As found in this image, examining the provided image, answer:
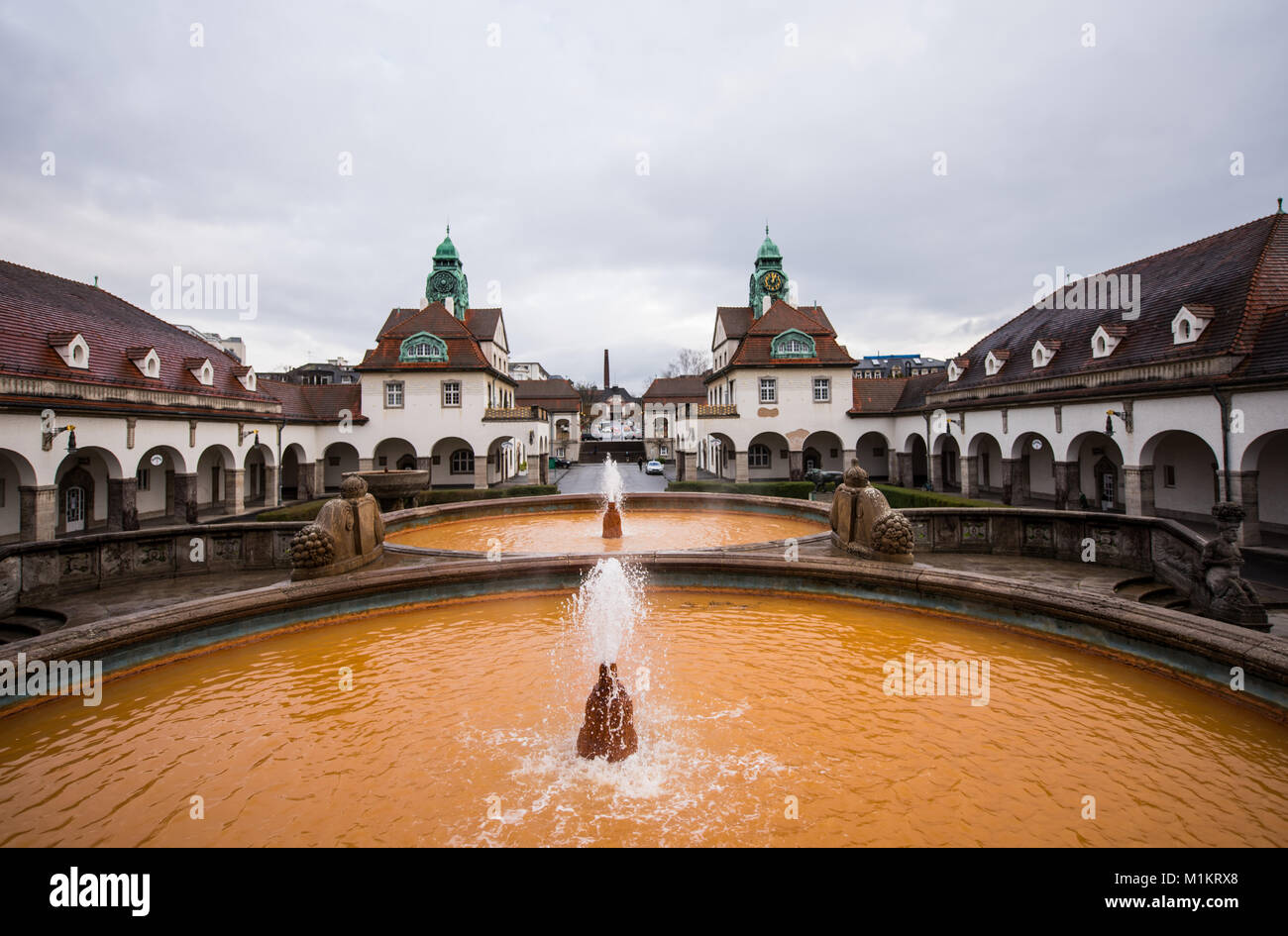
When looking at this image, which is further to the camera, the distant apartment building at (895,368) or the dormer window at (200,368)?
the distant apartment building at (895,368)

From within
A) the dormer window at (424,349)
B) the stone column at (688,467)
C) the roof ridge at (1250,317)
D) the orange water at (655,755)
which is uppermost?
the dormer window at (424,349)

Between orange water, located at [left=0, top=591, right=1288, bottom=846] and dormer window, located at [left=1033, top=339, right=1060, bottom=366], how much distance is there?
23.1 metres

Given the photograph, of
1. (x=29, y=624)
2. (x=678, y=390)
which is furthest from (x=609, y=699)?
(x=678, y=390)

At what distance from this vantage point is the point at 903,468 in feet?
123

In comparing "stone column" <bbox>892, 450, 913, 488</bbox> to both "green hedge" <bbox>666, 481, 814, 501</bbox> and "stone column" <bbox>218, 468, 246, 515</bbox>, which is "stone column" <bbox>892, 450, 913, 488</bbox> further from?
"stone column" <bbox>218, 468, 246, 515</bbox>

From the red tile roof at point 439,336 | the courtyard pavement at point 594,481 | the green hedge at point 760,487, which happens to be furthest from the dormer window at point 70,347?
the green hedge at point 760,487

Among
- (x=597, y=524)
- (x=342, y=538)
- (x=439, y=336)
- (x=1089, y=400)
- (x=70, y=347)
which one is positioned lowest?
(x=597, y=524)

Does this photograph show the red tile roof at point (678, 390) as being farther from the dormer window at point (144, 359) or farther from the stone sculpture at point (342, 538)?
the stone sculpture at point (342, 538)

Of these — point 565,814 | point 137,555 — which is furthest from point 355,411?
point 565,814

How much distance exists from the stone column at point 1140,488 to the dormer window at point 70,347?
120 feet

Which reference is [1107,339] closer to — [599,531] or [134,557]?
[599,531]

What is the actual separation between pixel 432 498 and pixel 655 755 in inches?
922

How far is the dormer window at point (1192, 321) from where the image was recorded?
1833 cm

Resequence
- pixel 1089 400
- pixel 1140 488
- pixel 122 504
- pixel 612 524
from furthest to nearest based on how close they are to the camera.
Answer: pixel 1089 400 < pixel 122 504 < pixel 1140 488 < pixel 612 524
